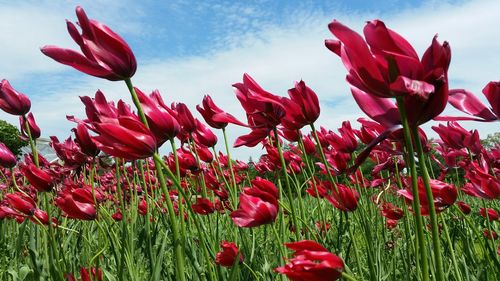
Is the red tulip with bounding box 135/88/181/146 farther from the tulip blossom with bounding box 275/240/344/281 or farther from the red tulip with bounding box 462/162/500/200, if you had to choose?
the red tulip with bounding box 462/162/500/200

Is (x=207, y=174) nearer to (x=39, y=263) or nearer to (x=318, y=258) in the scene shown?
(x=39, y=263)

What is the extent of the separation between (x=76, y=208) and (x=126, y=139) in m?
0.81

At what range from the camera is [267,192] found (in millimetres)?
1396

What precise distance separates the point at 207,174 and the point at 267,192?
5.25ft

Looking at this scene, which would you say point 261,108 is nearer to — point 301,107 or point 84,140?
point 301,107

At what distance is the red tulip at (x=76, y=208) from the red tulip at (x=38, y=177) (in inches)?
9.1

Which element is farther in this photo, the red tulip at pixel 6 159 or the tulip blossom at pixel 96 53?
the red tulip at pixel 6 159

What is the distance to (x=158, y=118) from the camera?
1.23 metres

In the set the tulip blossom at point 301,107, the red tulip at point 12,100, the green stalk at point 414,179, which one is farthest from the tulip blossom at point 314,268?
the red tulip at point 12,100

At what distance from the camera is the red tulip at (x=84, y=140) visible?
1.71 m

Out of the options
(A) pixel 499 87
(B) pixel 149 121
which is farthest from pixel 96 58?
(A) pixel 499 87

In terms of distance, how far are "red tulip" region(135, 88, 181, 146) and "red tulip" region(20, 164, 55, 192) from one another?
0.85 metres

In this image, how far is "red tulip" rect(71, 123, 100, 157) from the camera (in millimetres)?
1711

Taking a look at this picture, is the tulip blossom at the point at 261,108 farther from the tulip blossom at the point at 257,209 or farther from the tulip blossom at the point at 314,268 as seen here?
the tulip blossom at the point at 314,268
